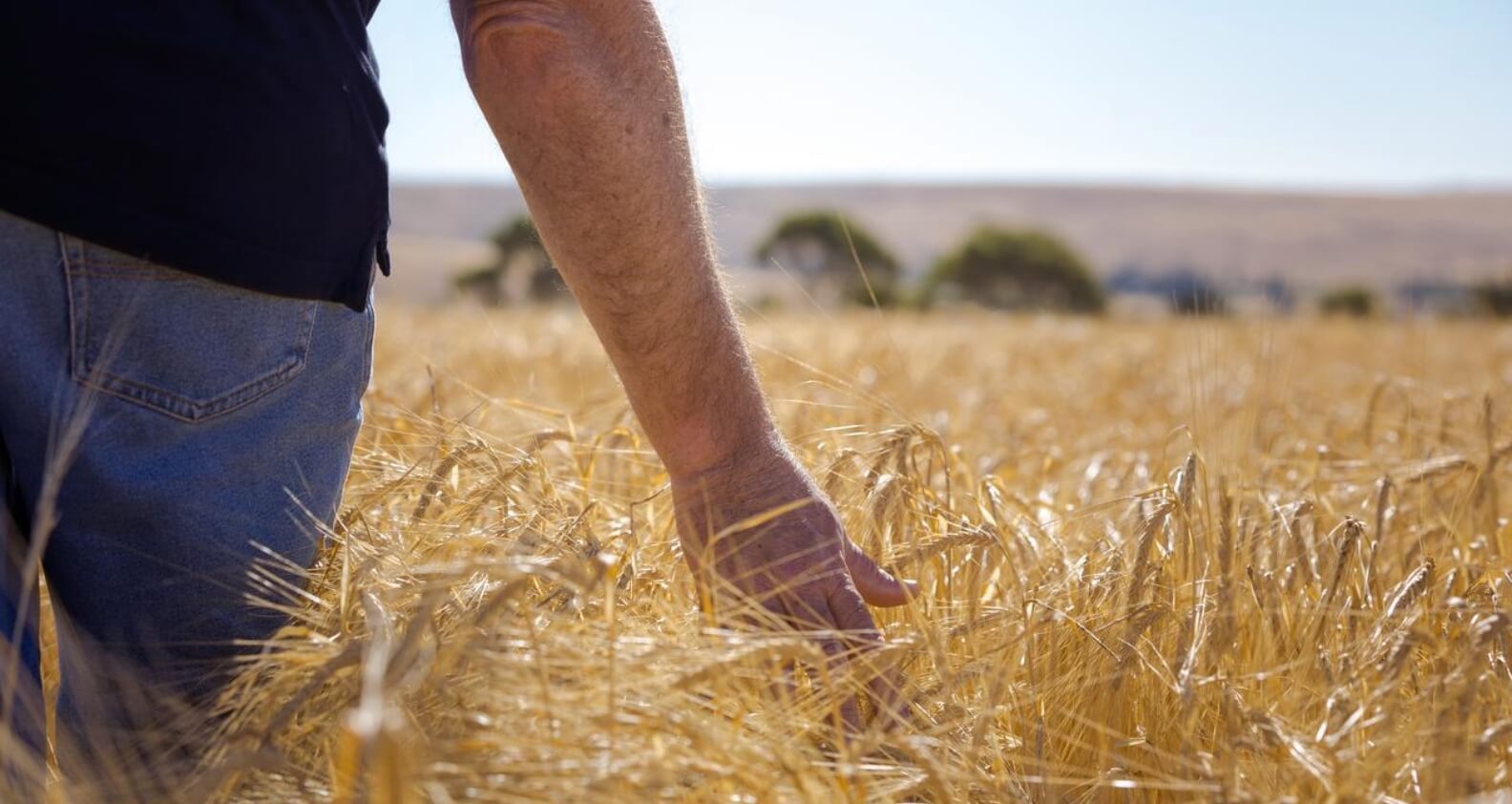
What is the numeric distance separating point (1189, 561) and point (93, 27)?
1250mm

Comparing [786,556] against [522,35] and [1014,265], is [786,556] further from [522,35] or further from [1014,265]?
[1014,265]

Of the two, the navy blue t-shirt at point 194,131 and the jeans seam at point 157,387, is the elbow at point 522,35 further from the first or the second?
the jeans seam at point 157,387

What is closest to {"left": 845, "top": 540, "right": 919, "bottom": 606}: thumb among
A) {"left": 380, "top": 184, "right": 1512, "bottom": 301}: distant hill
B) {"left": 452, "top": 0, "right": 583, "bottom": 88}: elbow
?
{"left": 452, "top": 0, "right": 583, "bottom": 88}: elbow

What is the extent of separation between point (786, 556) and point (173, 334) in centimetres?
55

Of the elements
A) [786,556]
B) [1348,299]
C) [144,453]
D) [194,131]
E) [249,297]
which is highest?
[194,131]

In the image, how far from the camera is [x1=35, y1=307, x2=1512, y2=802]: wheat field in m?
0.86

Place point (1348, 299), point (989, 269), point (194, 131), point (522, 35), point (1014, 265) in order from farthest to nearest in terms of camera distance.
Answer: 1. point (989, 269)
2. point (1014, 265)
3. point (1348, 299)
4. point (522, 35)
5. point (194, 131)

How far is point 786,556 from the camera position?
3.51ft

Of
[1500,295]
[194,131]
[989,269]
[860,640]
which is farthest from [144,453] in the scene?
[989,269]

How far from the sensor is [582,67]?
106 centimetres

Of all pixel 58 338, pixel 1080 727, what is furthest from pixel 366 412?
pixel 1080 727

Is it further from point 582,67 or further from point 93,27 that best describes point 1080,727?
point 93,27

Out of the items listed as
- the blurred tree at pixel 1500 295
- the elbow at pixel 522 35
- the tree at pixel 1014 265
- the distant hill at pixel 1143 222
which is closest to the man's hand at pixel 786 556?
the elbow at pixel 522 35

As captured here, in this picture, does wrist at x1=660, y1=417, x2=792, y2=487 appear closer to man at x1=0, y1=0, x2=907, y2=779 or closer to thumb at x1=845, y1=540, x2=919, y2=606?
man at x1=0, y1=0, x2=907, y2=779
